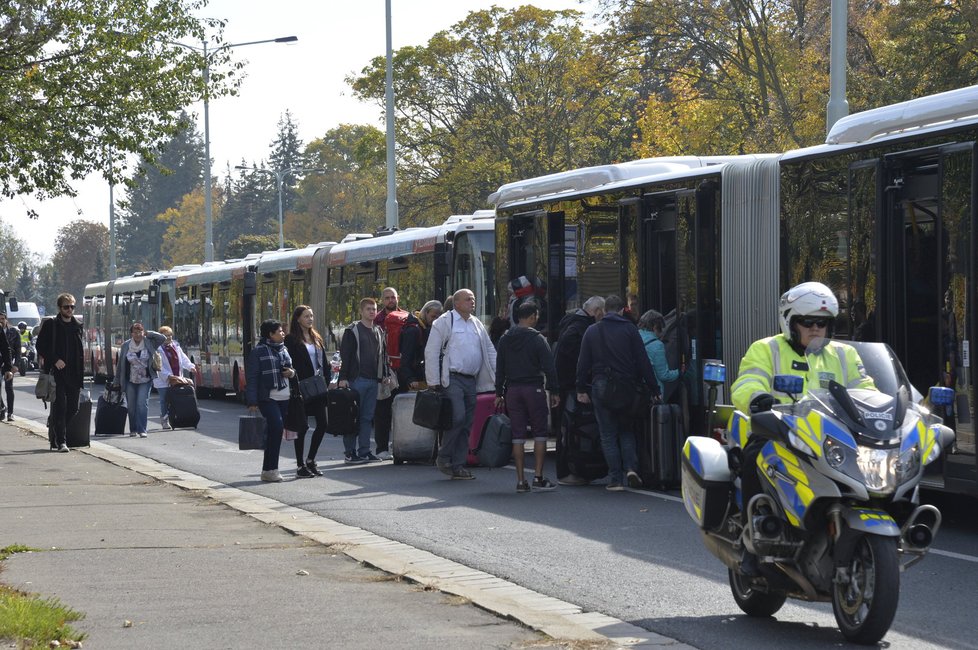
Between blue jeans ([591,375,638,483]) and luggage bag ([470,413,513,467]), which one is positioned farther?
luggage bag ([470,413,513,467])

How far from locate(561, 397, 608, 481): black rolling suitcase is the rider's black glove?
287 inches

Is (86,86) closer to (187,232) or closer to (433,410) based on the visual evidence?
(433,410)

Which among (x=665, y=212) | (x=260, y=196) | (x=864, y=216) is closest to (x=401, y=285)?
(x=665, y=212)

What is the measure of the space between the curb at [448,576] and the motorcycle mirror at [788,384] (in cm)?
120

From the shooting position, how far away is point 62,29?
2281 centimetres

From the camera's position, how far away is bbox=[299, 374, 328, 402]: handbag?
15.2 metres

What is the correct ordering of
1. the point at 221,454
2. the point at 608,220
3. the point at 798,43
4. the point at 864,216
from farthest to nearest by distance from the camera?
the point at 798,43
the point at 221,454
the point at 608,220
the point at 864,216

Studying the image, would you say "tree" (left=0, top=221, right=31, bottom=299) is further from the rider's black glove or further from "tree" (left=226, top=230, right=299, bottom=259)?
the rider's black glove

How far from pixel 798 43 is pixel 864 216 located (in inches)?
1056

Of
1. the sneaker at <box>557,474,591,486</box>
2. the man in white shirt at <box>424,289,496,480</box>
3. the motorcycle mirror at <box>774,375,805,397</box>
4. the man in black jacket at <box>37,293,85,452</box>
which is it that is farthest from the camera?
the man in black jacket at <box>37,293,85,452</box>

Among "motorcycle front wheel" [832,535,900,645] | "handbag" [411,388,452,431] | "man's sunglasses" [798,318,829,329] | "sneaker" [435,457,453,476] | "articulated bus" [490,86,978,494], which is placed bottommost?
"sneaker" [435,457,453,476]

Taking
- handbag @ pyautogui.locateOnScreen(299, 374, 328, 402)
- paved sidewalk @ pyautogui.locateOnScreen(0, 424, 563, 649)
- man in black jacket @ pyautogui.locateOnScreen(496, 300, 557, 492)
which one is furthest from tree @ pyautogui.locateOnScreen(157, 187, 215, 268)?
paved sidewalk @ pyautogui.locateOnScreen(0, 424, 563, 649)

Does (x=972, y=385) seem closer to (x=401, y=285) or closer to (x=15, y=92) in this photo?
(x=401, y=285)

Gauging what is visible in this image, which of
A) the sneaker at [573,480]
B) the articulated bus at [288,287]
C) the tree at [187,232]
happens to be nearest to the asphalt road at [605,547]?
the sneaker at [573,480]
